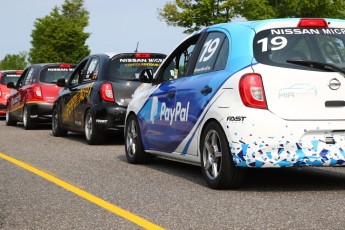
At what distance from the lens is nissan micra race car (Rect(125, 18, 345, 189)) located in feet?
24.0

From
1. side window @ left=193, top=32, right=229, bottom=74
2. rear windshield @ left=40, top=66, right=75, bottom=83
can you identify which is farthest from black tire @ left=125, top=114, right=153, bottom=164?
rear windshield @ left=40, top=66, right=75, bottom=83

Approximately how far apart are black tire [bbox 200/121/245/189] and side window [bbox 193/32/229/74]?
66 centimetres

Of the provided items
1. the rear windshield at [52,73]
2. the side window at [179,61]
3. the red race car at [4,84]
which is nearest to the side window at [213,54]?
the side window at [179,61]

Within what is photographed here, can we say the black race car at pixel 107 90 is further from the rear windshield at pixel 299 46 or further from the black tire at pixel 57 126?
the rear windshield at pixel 299 46

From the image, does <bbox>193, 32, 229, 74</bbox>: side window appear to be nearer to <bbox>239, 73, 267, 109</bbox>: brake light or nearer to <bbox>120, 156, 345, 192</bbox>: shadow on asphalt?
<bbox>239, 73, 267, 109</bbox>: brake light

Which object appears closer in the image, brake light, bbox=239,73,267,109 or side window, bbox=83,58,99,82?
Result: brake light, bbox=239,73,267,109

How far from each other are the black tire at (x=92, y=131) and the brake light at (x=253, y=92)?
22.0 feet

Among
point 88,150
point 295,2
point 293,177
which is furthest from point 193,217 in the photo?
point 295,2

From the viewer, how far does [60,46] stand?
98812 mm

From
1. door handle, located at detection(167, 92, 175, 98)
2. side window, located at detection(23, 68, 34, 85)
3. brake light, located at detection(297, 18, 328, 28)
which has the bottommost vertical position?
side window, located at detection(23, 68, 34, 85)

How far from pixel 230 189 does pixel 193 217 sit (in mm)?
1689

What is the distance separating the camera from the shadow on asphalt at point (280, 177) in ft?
26.5

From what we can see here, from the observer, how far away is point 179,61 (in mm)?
9492

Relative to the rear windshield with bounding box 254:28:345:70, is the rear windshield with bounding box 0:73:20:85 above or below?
below
